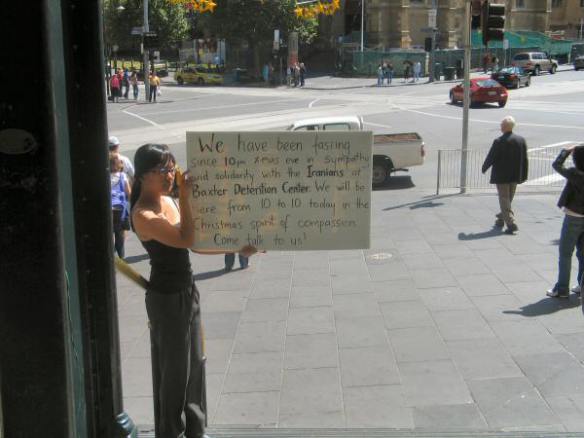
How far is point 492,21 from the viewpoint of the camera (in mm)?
15000

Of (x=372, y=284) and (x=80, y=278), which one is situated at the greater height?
(x=80, y=278)

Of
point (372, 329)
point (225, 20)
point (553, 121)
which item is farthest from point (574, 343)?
point (225, 20)

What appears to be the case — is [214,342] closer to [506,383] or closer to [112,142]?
[506,383]

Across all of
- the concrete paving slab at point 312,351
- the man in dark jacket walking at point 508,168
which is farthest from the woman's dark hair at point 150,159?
the man in dark jacket walking at point 508,168

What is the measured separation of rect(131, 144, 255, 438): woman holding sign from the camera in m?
3.94

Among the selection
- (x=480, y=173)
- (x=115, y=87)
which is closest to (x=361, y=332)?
(x=480, y=173)

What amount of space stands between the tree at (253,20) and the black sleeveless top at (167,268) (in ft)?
171

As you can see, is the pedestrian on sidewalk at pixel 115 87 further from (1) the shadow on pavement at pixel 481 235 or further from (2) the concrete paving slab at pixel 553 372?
(2) the concrete paving slab at pixel 553 372

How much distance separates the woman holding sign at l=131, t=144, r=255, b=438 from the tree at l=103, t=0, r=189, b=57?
193 feet

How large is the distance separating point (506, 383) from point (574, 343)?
117 cm

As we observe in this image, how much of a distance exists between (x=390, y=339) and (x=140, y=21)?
59527 mm

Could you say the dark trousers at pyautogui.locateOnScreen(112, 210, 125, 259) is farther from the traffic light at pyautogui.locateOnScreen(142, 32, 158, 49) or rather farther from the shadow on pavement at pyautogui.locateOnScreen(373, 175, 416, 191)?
the traffic light at pyautogui.locateOnScreen(142, 32, 158, 49)

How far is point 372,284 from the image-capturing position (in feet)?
28.8

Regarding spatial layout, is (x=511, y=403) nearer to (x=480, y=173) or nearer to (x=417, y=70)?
(x=480, y=173)
